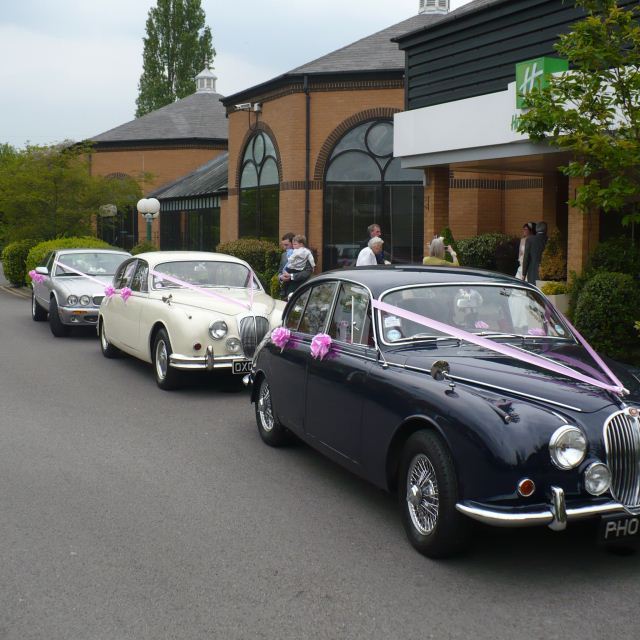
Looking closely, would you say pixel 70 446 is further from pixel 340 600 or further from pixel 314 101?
pixel 314 101

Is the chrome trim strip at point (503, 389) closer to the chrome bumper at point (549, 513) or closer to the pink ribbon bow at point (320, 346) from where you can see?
the chrome bumper at point (549, 513)

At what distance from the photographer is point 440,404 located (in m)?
4.93

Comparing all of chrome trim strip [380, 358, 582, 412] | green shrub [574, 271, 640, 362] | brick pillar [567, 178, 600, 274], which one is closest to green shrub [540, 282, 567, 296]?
brick pillar [567, 178, 600, 274]

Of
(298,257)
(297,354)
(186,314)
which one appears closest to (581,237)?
(298,257)

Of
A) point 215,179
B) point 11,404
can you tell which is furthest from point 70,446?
point 215,179

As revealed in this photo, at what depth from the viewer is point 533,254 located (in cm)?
1619

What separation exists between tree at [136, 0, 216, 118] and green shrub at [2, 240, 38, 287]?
30429 millimetres

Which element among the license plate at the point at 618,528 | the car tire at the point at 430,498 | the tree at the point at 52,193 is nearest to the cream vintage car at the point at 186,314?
the car tire at the point at 430,498

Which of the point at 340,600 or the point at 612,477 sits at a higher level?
the point at 612,477

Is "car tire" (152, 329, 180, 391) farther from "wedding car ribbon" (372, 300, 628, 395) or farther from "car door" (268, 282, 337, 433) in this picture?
"wedding car ribbon" (372, 300, 628, 395)

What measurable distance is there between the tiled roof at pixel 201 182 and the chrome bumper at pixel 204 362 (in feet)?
74.1

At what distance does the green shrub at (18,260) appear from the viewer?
97.4 ft

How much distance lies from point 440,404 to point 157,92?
188 feet

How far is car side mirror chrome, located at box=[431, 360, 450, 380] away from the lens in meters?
5.14
